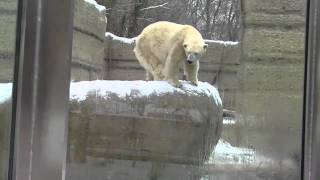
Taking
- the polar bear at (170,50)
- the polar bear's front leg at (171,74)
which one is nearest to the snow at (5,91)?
the polar bear at (170,50)

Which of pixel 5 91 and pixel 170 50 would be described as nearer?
pixel 5 91

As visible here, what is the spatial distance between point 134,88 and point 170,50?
75 centimetres

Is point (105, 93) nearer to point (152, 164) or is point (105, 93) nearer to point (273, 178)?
point (152, 164)

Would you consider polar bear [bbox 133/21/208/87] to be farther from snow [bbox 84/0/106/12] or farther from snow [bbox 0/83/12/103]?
snow [bbox 0/83/12/103]

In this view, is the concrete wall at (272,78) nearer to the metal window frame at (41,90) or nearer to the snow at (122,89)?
the snow at (122,89)

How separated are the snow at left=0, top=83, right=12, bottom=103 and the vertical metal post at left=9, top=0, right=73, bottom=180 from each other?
0.05 feet

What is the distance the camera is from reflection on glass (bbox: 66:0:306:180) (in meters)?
0.67

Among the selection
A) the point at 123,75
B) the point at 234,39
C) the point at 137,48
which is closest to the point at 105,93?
the point at 123,75

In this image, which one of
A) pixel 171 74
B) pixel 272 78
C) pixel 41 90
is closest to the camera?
pixel 41 90

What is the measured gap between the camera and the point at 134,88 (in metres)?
0.96

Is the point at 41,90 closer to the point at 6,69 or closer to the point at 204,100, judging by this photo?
the point at 6,69

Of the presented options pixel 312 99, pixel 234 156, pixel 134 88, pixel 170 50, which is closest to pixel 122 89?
pixel 134 88

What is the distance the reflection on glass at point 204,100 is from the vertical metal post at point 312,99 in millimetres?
18

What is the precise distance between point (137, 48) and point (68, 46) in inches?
17.0
